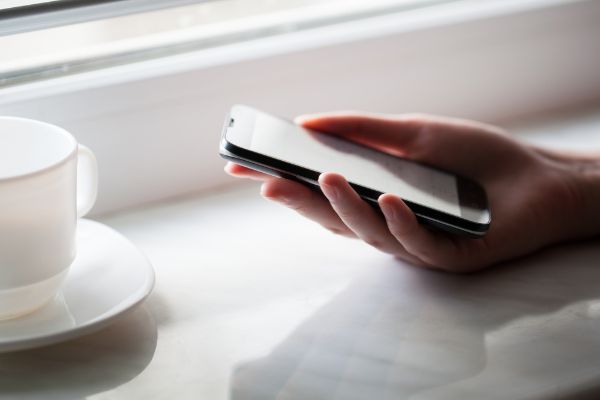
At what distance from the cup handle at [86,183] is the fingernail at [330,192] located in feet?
0.48

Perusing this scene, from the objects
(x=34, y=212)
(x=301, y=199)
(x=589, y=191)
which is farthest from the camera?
(x=589, y=191)

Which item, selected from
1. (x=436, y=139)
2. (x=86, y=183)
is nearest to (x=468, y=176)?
(x=436, y=139)

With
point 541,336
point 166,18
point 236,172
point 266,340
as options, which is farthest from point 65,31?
point 541,336

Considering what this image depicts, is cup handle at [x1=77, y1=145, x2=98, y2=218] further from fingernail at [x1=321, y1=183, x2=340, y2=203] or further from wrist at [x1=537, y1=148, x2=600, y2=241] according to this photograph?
wrist at [x1=537, y1=148, x2=600, y2=241]

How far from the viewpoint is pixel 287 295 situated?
590 mm

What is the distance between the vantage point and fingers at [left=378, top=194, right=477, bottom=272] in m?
0.55

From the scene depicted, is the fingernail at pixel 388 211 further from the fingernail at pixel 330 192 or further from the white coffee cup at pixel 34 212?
the white coffee cup at pixel 34 212

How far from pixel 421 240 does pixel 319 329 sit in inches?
3.6

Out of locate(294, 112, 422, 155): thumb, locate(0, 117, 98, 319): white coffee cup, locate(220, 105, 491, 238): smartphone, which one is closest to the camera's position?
locate(0, 117, 98, 319): white coffee cup

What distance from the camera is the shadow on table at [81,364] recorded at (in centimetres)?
48

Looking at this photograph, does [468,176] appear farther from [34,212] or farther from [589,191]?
[34,212]

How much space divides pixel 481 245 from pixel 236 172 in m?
0.18

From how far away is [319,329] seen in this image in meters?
0.55

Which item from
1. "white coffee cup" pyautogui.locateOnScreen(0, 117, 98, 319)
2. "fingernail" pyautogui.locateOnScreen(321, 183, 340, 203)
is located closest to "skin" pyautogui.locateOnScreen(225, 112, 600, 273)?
"fingernail" pyautogui.locateOnScreen(321, 183, 340, 203)
